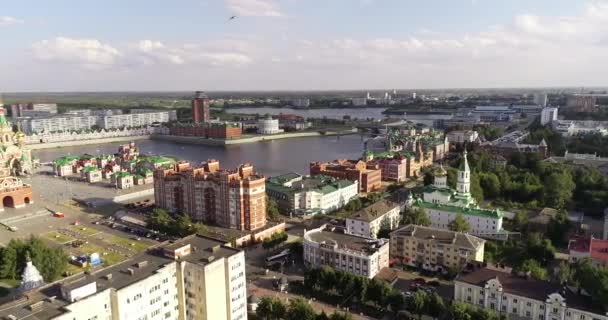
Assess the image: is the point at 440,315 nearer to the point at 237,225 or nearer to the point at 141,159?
the point at 237,225

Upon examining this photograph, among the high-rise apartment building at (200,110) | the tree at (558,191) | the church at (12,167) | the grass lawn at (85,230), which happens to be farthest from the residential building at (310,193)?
the high-rise apartment building at (200,110)

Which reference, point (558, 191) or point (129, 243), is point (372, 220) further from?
point (558, 191)

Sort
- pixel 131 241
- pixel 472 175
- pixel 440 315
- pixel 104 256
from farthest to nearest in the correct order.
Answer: pixel 472 175, pixel 131 241, pixel 104 256, pixel 440 315

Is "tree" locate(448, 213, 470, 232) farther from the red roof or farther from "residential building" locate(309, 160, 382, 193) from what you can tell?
"residential building" locate(309, 160, 382, 193)

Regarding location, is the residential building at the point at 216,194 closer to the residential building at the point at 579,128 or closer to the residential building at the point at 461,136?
the residential building at the point at 461,136

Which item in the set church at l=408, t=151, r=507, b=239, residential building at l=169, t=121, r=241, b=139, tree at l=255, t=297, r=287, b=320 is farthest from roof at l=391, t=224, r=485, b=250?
residential building at l=169, t=121, r=241, b=139

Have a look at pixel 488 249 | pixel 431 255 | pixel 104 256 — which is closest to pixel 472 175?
pixel 488 249
